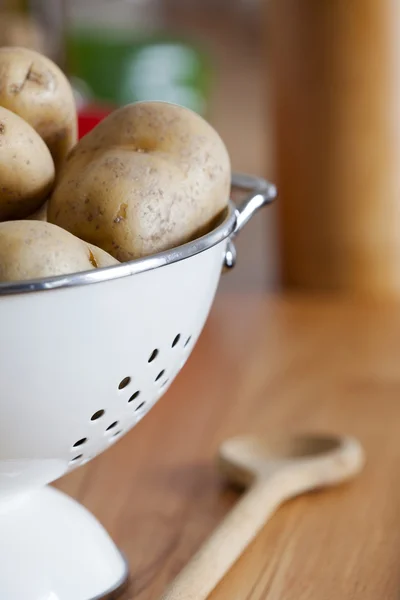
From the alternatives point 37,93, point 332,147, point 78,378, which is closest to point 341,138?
point 332,147

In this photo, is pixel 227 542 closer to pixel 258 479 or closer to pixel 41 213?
pixel 258 479

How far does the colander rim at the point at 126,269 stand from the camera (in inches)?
15.0

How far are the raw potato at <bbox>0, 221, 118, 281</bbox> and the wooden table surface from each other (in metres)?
0.21

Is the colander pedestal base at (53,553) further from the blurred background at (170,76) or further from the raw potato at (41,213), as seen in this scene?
the blurred background at (170,76)

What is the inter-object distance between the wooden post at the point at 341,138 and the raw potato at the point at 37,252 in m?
0.68

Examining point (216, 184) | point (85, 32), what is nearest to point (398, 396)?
point (216, 184)

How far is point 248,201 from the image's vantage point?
21.1 inches

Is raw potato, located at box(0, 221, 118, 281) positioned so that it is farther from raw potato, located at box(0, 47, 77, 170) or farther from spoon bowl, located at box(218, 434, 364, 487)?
spoon bowl, located at box(218, 434, 364, 487)

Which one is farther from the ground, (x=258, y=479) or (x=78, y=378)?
(x=78, y=378)

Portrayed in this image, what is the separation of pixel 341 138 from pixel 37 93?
1.99ft

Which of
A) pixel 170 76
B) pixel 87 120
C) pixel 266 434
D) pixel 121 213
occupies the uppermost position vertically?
pixel 121 213

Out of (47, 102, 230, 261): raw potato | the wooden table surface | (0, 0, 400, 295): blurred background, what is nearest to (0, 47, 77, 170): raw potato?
(47, 102, 230, 261): raw potato

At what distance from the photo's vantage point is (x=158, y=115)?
512mm

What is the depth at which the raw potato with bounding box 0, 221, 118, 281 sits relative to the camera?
1.34ft
